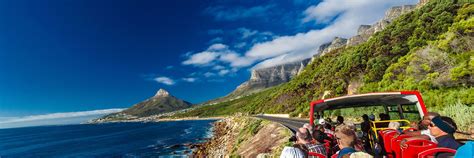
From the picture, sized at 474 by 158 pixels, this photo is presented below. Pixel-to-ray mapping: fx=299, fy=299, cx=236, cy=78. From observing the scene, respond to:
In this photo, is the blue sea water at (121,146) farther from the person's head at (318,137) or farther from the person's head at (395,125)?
the person's head at (318,137)

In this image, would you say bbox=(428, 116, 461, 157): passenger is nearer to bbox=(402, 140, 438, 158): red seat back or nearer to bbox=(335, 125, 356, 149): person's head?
bbox=(402, 140, 438, 158): red seat back

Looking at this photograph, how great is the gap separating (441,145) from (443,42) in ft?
91.5

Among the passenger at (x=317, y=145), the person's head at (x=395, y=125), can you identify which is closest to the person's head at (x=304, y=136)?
the passenger at (x=317, y=145)

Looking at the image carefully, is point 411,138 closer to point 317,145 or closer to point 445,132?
point 445,132

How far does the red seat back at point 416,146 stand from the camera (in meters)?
4.18

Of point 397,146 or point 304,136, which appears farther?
point 397,146

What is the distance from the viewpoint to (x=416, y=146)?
14.1 ft

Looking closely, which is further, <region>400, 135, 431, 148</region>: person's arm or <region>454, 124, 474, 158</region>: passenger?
<region>400, 135, 431, 148</region>: person's arm

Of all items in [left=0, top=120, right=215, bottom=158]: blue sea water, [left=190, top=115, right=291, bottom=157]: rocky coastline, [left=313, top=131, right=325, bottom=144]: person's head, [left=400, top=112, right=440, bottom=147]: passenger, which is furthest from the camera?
[left=0, top=120, right=215, bottom=158]: blue sea water

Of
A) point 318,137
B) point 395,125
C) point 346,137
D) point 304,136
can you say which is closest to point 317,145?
point 318,137

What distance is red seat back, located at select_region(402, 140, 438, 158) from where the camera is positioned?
164 inches

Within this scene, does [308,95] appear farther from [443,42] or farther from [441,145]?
[441,145]

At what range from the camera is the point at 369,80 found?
131ft

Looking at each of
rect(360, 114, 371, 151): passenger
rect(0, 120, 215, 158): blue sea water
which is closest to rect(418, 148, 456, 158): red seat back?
rect(360, 114, 371, 151): passenger
